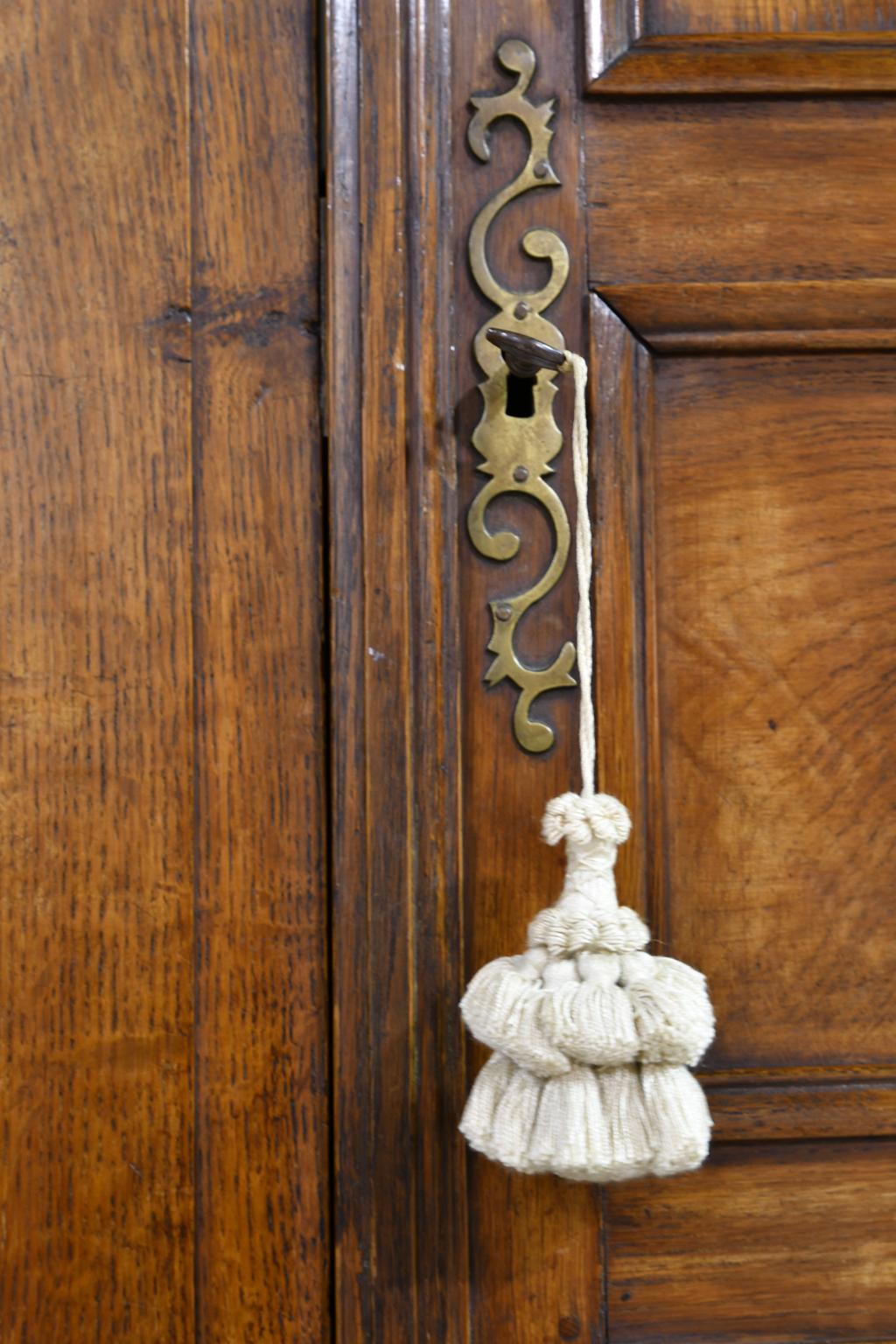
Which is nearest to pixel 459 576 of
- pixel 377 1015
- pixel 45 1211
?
pixel 377 1015

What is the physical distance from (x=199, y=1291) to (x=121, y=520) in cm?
36

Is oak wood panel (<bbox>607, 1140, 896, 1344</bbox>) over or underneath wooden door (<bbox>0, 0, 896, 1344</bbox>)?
underneath

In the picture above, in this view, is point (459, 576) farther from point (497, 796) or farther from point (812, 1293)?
point (812, 1293)

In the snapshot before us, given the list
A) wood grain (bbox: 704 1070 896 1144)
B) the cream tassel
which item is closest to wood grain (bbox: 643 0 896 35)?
the cream tassel

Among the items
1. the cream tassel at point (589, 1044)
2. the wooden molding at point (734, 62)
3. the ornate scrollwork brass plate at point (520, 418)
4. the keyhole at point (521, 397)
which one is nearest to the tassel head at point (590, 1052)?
the cream tassel at point (589, 1044)

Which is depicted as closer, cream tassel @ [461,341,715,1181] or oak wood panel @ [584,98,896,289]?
cream tassel @ [461,341,715,1181]

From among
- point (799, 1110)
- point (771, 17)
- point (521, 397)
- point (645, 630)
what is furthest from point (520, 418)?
point (799, 1110)

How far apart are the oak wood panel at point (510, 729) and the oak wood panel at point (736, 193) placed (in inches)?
0.8

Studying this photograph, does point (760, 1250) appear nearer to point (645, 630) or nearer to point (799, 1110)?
point (799, 1110)

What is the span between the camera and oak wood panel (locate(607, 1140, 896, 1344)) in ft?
1.84

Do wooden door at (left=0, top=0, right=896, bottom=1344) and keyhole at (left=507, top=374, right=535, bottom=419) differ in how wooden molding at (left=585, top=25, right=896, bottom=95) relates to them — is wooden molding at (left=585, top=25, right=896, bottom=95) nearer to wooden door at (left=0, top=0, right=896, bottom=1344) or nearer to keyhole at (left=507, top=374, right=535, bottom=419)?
wooden door at (left=0, top=0, right=896, bottom=1344)

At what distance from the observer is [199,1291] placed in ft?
1.82

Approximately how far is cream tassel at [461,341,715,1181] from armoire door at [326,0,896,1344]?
2.3 inches

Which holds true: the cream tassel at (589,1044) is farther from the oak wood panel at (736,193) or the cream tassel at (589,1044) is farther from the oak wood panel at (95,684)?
the oak wood panel at (736,193)
